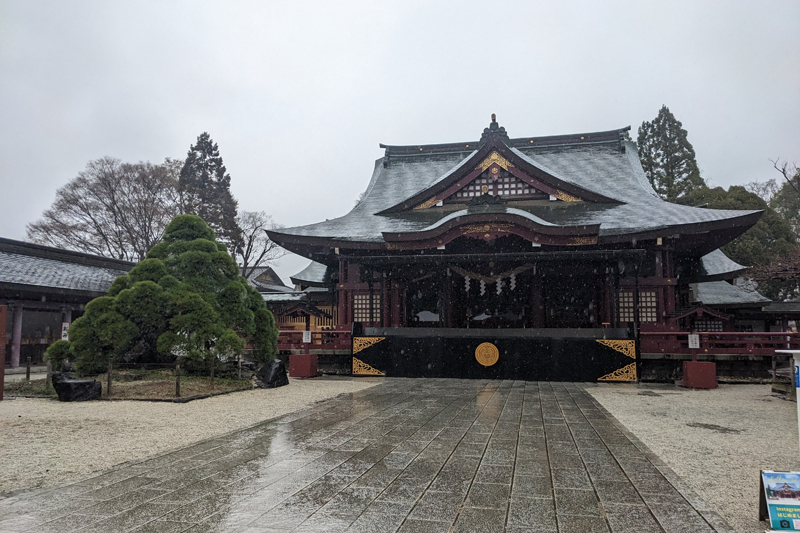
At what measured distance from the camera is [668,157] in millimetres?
38438

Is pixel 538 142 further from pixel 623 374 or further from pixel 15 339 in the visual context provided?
pixel 15 339

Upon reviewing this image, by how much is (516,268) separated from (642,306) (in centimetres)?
456

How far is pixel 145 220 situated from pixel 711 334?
31.7 metres

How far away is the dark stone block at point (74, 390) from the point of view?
949cm

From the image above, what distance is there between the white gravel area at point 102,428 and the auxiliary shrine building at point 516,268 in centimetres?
565

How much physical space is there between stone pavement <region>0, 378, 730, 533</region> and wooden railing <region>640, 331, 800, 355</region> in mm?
8203

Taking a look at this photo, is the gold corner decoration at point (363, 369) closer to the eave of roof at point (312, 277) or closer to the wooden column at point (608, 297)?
the wooden column at point (608, 297)

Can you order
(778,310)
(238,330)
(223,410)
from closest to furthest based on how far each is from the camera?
(223,410) → (238,330) → (778,310)

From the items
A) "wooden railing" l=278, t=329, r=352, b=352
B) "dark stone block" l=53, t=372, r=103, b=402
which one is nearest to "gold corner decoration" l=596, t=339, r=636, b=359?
"wooden railing" l=278, t=329, r=352, b=352

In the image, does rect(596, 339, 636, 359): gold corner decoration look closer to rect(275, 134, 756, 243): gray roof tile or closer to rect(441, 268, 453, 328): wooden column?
rect(275, 134, 756, 243): gray roof tile

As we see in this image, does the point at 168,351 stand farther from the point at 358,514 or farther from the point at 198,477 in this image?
the point at 358,514

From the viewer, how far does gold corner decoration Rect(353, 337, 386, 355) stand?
50.5 ft

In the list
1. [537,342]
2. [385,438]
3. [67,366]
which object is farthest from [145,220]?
[385,438]

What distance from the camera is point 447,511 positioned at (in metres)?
3.79
